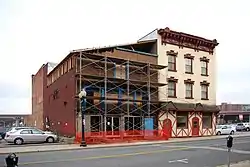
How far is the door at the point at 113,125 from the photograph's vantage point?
33031 mm

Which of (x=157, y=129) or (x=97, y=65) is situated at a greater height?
(x=97, y=65)

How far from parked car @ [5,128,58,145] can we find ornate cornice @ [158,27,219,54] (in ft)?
50.0

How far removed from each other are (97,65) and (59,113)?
8918 mm

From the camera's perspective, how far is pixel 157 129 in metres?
36.3

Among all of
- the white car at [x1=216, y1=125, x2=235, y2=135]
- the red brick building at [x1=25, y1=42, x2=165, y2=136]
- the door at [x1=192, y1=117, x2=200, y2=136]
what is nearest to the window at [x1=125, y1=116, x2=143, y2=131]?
the red brick building at [x1=25, y1=42, x2=165, y2=136]

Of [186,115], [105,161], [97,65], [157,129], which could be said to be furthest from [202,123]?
[105,161]

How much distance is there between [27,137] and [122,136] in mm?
7955

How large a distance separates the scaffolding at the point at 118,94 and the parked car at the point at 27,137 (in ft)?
11.2

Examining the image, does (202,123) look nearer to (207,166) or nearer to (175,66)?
(175,66)

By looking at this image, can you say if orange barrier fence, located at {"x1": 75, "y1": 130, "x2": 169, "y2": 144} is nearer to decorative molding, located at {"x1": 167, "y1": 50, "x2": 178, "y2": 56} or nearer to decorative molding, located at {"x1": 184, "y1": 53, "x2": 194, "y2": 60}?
decorative molding, located at {"x1": 167, "y1": 50, "x2": 178, "y2": 56}

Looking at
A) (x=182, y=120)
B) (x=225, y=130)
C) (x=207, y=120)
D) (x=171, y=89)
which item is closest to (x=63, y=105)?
(x=171, y=89)

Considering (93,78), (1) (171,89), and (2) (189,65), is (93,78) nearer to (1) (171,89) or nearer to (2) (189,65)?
(1) (171,89)

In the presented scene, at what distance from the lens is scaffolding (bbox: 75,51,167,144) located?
32.0 metres

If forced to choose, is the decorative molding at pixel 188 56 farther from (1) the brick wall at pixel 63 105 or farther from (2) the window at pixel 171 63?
(1) the brick wall at pixel 63 105
